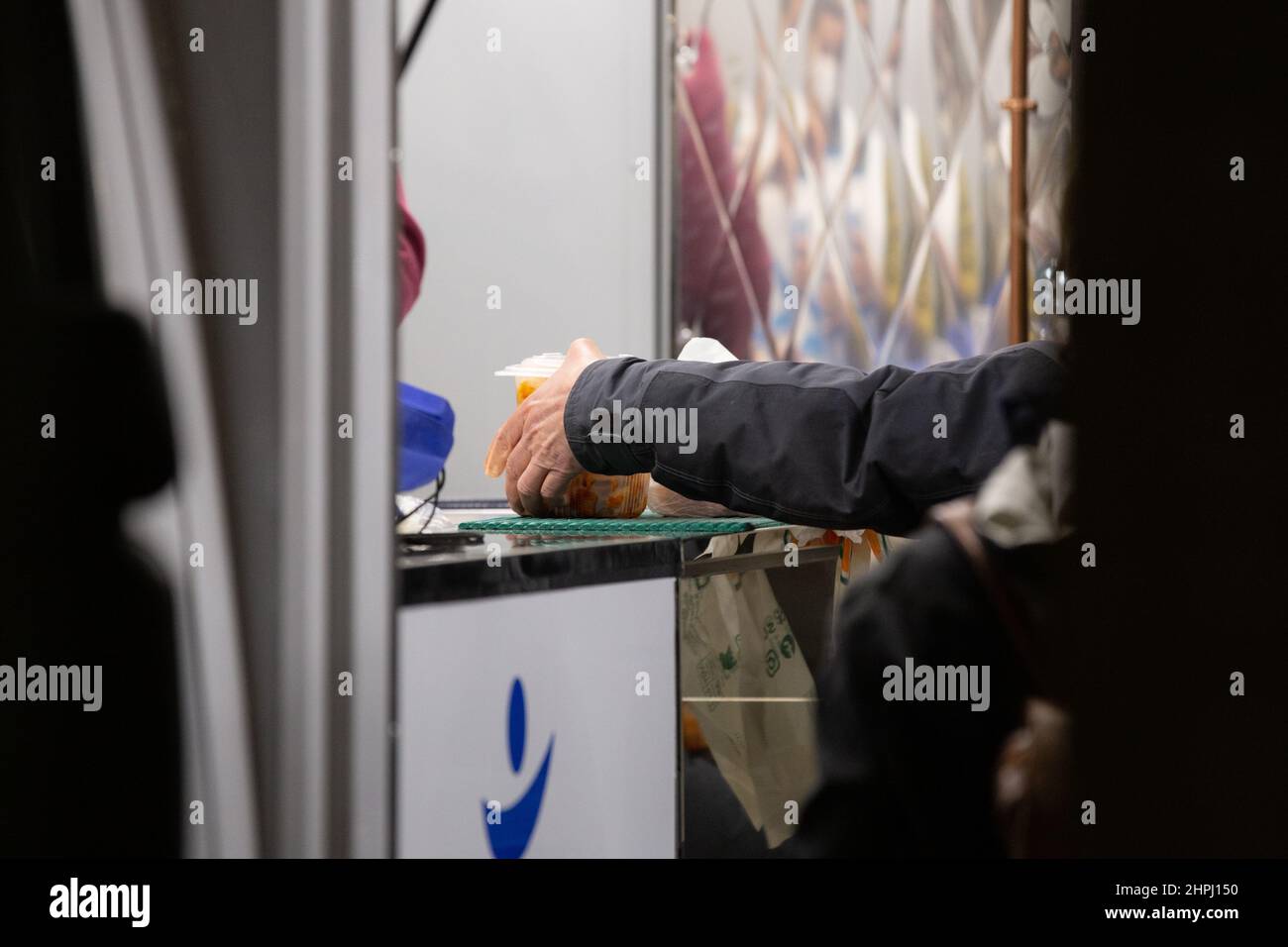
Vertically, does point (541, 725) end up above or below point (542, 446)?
below

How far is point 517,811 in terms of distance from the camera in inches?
24.8

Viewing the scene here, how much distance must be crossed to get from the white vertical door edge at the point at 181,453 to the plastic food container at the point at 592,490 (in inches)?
18.2

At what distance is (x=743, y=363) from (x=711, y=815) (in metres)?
0.34

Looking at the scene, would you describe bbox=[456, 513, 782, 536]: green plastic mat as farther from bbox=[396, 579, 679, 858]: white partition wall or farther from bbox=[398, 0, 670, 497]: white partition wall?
bbox=[398, 0, 670, 497]: white partition wall

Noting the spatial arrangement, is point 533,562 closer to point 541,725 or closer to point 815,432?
point 541,725

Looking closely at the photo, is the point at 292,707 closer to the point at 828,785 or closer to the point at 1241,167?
the point at 828,785

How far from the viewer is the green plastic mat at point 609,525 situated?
79cm

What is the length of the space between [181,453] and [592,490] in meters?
0.48

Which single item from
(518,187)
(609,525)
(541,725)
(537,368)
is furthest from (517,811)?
(518,187)

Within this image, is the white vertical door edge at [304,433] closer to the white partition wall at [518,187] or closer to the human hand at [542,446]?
the human hand at [542,446]

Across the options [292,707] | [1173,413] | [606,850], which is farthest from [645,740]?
[1173,413]

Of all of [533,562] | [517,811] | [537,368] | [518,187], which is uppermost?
[518,187]

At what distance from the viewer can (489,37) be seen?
1294mm
